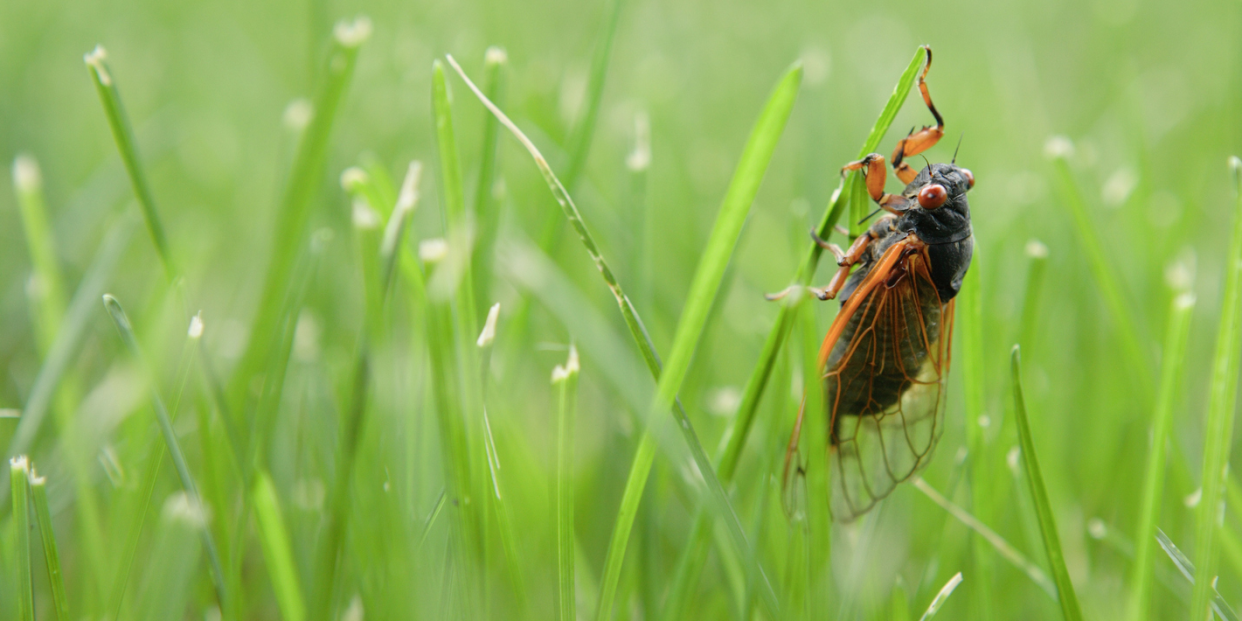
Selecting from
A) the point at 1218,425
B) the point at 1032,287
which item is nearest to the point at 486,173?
the point at 1032,287

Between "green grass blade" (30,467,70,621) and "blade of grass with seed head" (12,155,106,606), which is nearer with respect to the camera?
"green grass blade" (30,467,70,621)

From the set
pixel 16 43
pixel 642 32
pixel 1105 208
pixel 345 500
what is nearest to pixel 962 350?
pixel 345 500

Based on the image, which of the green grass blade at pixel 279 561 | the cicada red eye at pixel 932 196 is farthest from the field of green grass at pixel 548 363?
the cicada red eye at pixel 932 196

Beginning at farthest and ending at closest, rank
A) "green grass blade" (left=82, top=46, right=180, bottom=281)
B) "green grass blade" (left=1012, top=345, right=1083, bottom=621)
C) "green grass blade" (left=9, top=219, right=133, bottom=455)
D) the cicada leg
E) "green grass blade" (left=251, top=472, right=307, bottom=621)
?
1. the cicada leg
2. "green grass blade" (left=9, top=219, right=133, bottom=455)
3. "green grass blade" (left=82, top=46, right=180, bottom=281)
4. "green grass blade" (left=1012, top=345, right=1083, bottom=621)
5. "green grass blade" (left=251, top=472, right=307, bottom=621)

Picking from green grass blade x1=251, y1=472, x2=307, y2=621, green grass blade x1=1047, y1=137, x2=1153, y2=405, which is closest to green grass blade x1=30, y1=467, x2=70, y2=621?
green grass blade x1=251, y1=472, x2=307, y2=621

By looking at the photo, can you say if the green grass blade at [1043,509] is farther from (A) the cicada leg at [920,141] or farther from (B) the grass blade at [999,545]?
(A) the cicada leg at [920,141]

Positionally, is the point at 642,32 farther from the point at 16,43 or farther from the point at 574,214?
the point at 574,214

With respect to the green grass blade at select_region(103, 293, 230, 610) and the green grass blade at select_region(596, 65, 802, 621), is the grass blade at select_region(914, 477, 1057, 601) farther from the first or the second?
the green grass blade at select_region(103, 293, 230, 610)

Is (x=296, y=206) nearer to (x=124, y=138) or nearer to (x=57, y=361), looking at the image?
(x=124, y=138)
